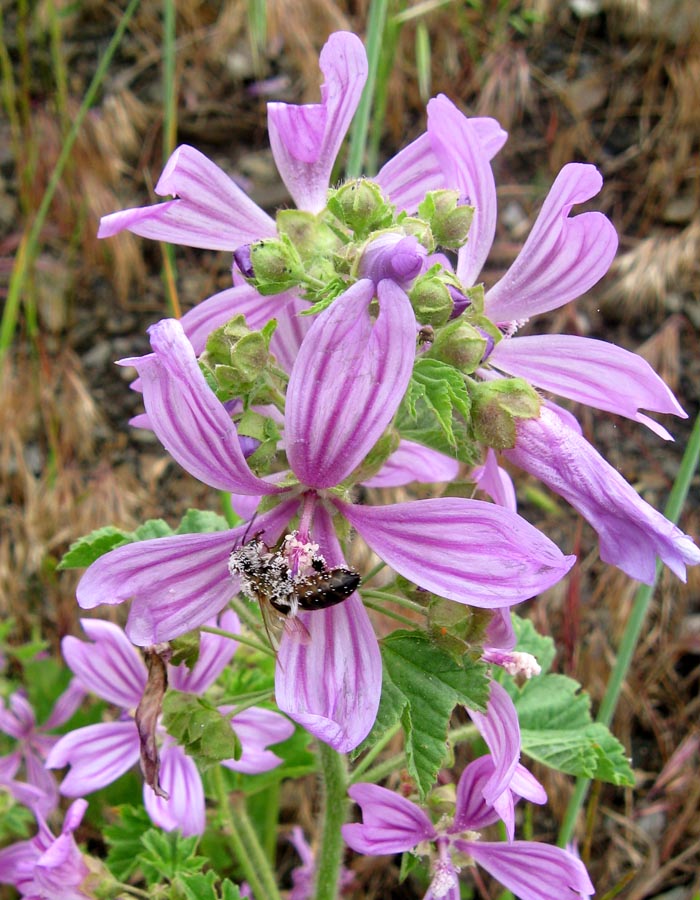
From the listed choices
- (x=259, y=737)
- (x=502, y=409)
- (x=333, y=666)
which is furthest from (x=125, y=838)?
(x=502, y=409)

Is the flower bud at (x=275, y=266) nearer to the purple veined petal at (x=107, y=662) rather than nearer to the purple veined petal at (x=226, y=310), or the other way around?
the purple veined petal at (x=226, y=310)

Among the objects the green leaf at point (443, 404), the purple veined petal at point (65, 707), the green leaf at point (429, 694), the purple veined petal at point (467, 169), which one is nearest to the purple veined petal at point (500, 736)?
the green leaf at point (429, 694)

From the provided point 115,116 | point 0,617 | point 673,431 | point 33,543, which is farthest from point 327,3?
point 0,617

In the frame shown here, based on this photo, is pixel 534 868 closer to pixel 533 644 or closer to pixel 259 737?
pixel 533 644

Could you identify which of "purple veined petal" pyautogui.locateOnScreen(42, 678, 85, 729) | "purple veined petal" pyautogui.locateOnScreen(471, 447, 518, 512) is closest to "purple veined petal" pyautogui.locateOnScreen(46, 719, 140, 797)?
"purple veined petal" pyautogui.locateOnScreen(42, 678, 85, 729)

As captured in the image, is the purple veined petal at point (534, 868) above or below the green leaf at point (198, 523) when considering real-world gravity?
below

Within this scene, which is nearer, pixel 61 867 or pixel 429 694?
pixel 429 694

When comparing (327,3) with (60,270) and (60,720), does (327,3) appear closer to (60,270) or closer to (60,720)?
(60,270)
